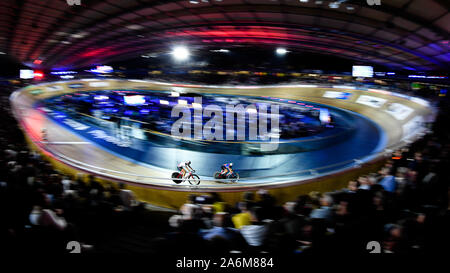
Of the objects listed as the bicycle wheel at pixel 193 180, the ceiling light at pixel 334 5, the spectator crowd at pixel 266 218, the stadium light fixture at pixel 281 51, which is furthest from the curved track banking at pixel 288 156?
the ceiling light at pixel 334 5

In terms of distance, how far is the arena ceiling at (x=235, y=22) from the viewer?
35.7 ft

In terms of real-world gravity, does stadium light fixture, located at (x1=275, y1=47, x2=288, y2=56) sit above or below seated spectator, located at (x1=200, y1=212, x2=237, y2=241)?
above

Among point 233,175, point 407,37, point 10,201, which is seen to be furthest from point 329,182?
point 407,37

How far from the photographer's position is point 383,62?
25.6 meters

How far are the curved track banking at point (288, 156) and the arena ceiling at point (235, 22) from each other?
168 inches

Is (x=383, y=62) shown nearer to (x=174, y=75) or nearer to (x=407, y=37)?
(x=407, y=37)

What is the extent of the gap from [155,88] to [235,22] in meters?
19.0

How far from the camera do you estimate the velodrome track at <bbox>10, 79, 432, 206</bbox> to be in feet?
21.4

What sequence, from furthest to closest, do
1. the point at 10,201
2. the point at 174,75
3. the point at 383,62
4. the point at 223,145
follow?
the point at 174,75 < the point at 383,62 < the point at 223,145 < the point at 10,201

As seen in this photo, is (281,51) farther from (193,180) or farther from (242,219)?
(242,219)

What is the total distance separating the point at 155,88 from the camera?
2992 cm

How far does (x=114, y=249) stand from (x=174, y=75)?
2942 centimetres

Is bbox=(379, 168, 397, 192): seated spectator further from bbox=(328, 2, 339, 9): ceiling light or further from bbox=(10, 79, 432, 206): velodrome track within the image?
bbox=(328, 2, 339, 9): ceiling light

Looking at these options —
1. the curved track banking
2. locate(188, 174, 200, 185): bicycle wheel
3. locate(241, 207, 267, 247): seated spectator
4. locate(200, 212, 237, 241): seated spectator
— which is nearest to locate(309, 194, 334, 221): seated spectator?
locate(241, 207, 267, 247): seated spectator
